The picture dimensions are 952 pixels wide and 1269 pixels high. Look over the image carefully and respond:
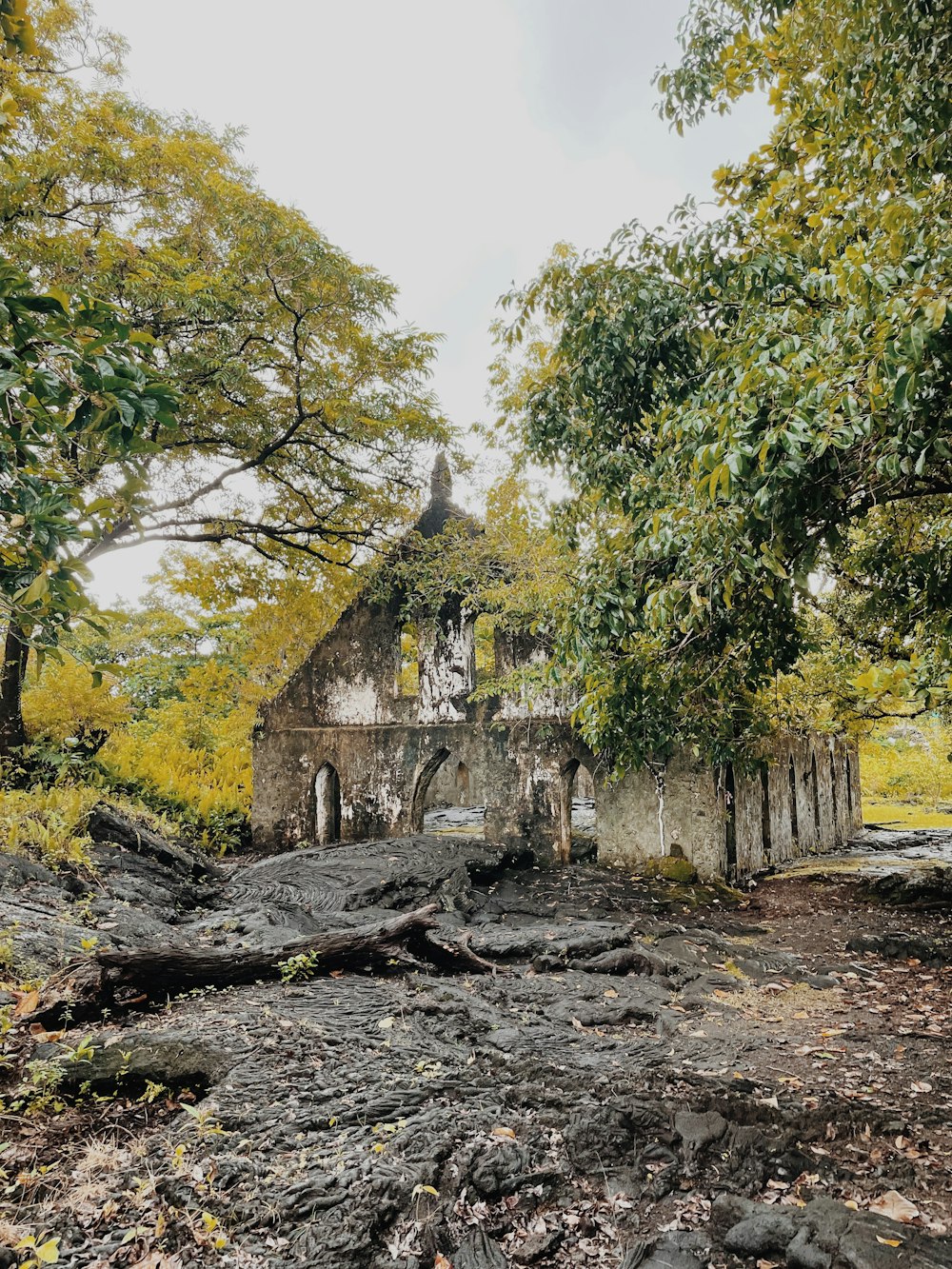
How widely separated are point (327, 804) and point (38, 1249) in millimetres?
14074

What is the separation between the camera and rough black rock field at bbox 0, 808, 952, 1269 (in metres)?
3.37

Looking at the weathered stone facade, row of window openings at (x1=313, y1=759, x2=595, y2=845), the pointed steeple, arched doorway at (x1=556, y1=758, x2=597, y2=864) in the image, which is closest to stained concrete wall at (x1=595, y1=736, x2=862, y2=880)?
arched doorway at (x1=556, y1=758, x2=597, y2=864)

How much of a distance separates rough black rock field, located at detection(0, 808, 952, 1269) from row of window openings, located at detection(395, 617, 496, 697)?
8423 millimetres

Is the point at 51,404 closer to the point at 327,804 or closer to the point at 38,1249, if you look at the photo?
the point at 38,1249

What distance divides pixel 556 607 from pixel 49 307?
4.43 m

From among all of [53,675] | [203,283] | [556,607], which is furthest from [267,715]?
[556,607]

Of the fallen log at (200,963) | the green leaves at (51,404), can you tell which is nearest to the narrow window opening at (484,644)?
the fallen log at (200,963)

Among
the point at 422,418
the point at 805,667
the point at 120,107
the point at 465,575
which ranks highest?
the point at 120,107

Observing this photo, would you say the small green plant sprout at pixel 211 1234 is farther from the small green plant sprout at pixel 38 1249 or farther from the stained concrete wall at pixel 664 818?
the stained concrete wall at pixel 664 818

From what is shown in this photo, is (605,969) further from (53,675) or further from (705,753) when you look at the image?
(53,675)

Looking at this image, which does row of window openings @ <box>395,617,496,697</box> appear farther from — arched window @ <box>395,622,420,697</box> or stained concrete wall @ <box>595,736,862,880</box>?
stained concrete wall @ <box>595,736,862,880</box>

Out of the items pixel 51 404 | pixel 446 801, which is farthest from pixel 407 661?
pixel 51 404

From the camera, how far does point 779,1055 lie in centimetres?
565

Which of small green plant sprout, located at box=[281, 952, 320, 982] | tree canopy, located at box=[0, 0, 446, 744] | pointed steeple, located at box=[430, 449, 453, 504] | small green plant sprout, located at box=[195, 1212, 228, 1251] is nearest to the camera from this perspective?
small green plant sprout, located at box=[195, 1212, 228, 1251]
